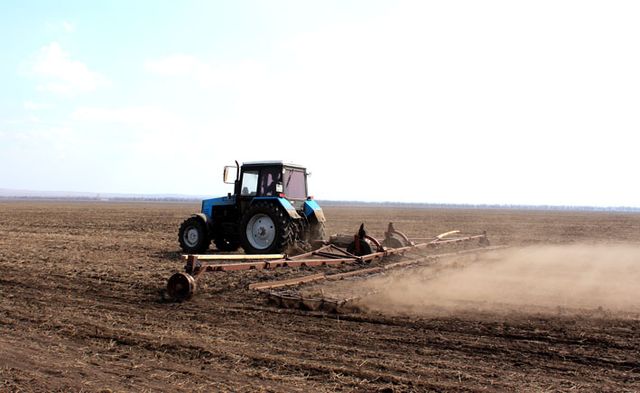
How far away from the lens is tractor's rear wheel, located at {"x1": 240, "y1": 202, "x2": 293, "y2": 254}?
1127 centimetres

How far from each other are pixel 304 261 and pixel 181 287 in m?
2.74

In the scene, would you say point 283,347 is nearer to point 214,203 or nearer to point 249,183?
point 249,183

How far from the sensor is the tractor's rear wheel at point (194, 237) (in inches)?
503

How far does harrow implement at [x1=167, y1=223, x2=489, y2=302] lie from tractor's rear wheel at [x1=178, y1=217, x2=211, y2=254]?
1809mm

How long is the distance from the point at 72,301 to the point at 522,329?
18.7 ft

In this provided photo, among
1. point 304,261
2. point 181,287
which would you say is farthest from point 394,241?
point 181,287

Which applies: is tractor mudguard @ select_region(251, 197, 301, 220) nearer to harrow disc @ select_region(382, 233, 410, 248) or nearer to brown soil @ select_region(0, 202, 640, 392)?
harrow disc @ select_region(382, 233, 410, 248)

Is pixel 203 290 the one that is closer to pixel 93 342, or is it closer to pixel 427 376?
pixel 93 342

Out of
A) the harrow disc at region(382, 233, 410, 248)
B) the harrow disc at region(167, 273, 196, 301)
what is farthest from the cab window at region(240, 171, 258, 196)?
the harrow disc at region(167, 273, 196, 301)

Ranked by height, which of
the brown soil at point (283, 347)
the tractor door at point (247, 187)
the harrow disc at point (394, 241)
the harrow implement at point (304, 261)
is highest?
the tractor door at point (247, 187)

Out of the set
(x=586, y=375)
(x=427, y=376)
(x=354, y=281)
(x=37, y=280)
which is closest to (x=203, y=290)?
(x=354, y=281)

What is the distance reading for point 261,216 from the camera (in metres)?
11.7

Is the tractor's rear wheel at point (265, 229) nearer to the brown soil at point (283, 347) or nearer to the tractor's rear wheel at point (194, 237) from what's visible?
the tractor's rear wheel at point (194, 237)

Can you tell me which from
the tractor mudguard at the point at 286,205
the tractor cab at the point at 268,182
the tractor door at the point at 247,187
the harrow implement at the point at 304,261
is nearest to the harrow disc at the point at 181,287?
the harrow implement at the point at 304,261
